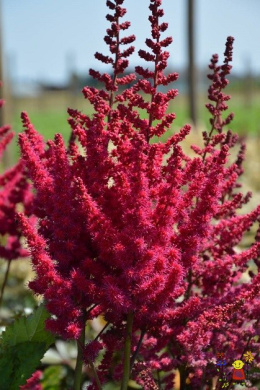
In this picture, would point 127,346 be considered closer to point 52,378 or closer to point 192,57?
point 52,378

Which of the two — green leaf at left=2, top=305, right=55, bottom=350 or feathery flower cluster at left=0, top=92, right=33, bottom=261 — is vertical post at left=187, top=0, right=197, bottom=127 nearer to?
feathery flower cluster at left=0, top=92, right=33, bottom=261

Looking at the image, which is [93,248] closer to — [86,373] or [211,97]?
[211,97]

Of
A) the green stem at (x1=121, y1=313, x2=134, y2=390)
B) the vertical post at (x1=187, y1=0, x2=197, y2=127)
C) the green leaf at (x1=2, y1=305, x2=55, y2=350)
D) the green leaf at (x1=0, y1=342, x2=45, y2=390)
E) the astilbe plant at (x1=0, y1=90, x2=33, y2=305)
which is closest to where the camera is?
the green stem at (x1=121, y1=313, x2=134, y2=390)

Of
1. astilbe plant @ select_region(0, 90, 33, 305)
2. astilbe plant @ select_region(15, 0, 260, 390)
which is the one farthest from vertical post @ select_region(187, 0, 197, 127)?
astilbe plant @ select_region(15, 0, 260, 390)

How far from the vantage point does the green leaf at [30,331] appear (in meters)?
2.15

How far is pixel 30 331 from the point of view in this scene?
2180mm

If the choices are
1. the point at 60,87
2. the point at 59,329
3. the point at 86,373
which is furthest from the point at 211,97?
the point at 60,87

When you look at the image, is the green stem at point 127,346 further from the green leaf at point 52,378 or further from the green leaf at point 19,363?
the green leaf at point 52,378

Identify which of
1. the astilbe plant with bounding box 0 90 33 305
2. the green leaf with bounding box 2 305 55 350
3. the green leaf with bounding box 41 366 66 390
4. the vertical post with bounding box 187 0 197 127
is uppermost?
the vertical post with bounding box 187 0 197 127

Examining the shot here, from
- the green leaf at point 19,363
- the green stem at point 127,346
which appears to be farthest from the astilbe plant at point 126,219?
the green leaf at point 19,363

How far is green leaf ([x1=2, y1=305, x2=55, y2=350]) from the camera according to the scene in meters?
2.15

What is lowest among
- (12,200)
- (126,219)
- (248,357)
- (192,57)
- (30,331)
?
(248,357)

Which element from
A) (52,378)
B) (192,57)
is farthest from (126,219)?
(192,57)

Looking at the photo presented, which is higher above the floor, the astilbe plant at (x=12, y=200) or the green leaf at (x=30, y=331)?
the astilbe plant at (x=12, y=200)
